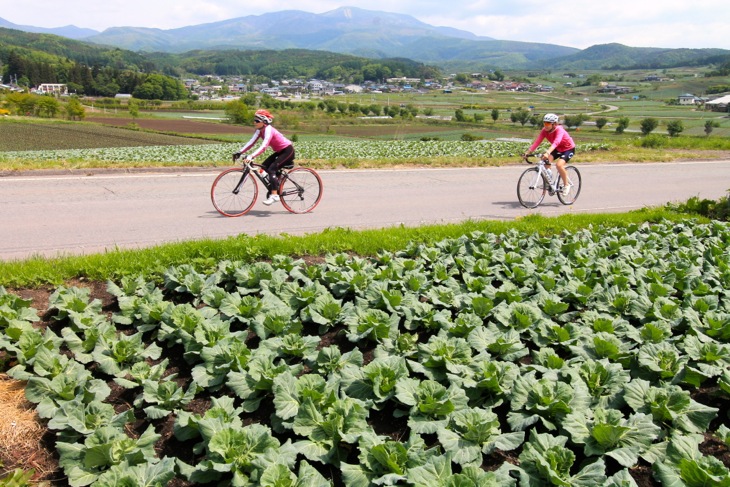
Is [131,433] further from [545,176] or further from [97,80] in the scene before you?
[97,80]

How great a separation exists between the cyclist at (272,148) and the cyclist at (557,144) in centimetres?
507

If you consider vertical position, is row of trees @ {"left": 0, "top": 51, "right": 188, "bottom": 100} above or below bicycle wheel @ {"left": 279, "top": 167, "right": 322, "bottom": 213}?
above

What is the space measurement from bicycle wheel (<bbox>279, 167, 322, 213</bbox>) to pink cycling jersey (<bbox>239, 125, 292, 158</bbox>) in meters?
0.59

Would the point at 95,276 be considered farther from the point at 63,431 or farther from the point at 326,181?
the point at 326,181

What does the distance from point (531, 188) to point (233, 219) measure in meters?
6.26

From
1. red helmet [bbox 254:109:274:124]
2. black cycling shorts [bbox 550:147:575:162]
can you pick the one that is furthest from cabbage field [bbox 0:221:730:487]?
black cycling shorts [bbox 550:147:575:162]

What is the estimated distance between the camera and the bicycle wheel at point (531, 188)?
1241 cm

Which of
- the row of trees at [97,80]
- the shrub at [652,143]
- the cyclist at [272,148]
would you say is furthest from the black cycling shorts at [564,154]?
the row of trees at [97,80]

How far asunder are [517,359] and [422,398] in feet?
4.30

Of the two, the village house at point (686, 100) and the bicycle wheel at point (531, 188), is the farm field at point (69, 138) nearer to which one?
the bicycle wheel at point (531, 188)

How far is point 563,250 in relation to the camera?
7.44 m

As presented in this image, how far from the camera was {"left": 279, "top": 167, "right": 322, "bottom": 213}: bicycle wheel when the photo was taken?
10922 mm

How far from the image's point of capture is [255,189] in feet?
35.3

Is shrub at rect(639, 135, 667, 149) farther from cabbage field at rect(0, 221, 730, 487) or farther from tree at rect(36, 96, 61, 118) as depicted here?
tree at rect(36, 96, 61, 118)
